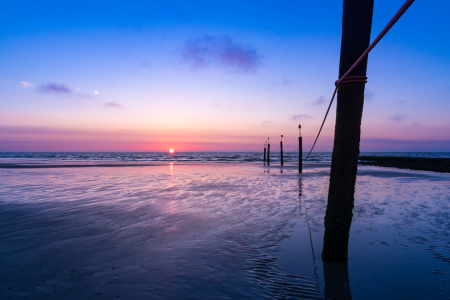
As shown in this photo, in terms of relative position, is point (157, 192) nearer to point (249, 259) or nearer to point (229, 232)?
point (229, 232)

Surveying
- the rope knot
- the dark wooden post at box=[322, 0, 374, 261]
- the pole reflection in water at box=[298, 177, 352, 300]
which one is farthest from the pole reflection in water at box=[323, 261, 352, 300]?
the rope knot

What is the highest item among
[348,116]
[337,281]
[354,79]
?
[354,79]

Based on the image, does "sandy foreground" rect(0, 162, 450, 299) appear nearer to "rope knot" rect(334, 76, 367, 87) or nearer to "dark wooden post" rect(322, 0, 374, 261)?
"dark wooden post" rect(322, 0, 374, 261)

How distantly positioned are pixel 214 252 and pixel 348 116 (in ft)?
10.1

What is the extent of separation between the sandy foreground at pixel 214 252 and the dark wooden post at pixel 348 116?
933mm

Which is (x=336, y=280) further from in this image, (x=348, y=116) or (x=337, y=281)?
(x=348, y=116)

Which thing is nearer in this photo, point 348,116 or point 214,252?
point 348,116

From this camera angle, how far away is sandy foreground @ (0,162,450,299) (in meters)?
3.15

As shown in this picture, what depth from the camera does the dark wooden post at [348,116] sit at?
10.7 ft

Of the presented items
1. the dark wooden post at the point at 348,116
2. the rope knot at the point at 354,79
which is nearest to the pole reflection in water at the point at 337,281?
A: the dark wooden post at the point at 348,116

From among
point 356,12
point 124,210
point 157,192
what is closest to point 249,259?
point 356,12

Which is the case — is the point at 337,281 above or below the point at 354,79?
below

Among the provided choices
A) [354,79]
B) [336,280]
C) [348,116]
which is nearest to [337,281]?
[336,280]

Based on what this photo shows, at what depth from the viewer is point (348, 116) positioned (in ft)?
11.0
